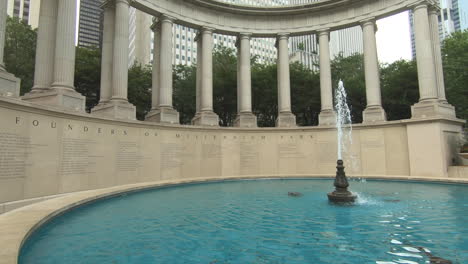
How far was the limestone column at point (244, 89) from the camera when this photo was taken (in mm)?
26719

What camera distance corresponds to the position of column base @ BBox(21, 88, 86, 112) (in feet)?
49.0

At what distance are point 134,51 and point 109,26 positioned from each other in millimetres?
112826

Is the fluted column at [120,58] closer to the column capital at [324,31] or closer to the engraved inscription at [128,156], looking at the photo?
the engraved inscription at [128,156]

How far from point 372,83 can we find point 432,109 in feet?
17.4

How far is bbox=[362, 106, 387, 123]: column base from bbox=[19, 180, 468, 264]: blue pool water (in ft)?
43.6

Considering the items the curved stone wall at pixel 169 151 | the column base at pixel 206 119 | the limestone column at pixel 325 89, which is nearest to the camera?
the curved stone wall at pixel 169 151

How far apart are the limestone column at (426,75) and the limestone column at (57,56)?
25.4 meters

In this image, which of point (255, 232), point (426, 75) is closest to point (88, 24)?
point (426, 75)

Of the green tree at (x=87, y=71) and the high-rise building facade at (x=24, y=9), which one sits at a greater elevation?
the high-rise building facade at (x=24, y=9)

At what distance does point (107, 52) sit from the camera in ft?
70.3

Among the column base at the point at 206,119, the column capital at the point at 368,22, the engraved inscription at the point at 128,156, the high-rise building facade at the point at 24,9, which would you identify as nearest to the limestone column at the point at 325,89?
the column capital at the point at 368,22

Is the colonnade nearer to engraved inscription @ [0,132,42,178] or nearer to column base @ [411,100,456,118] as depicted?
column base @ [411,100,456,118]

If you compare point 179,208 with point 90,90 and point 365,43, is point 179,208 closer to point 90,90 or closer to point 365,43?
point 365,43

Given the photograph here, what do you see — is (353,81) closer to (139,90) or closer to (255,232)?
(139,90)
